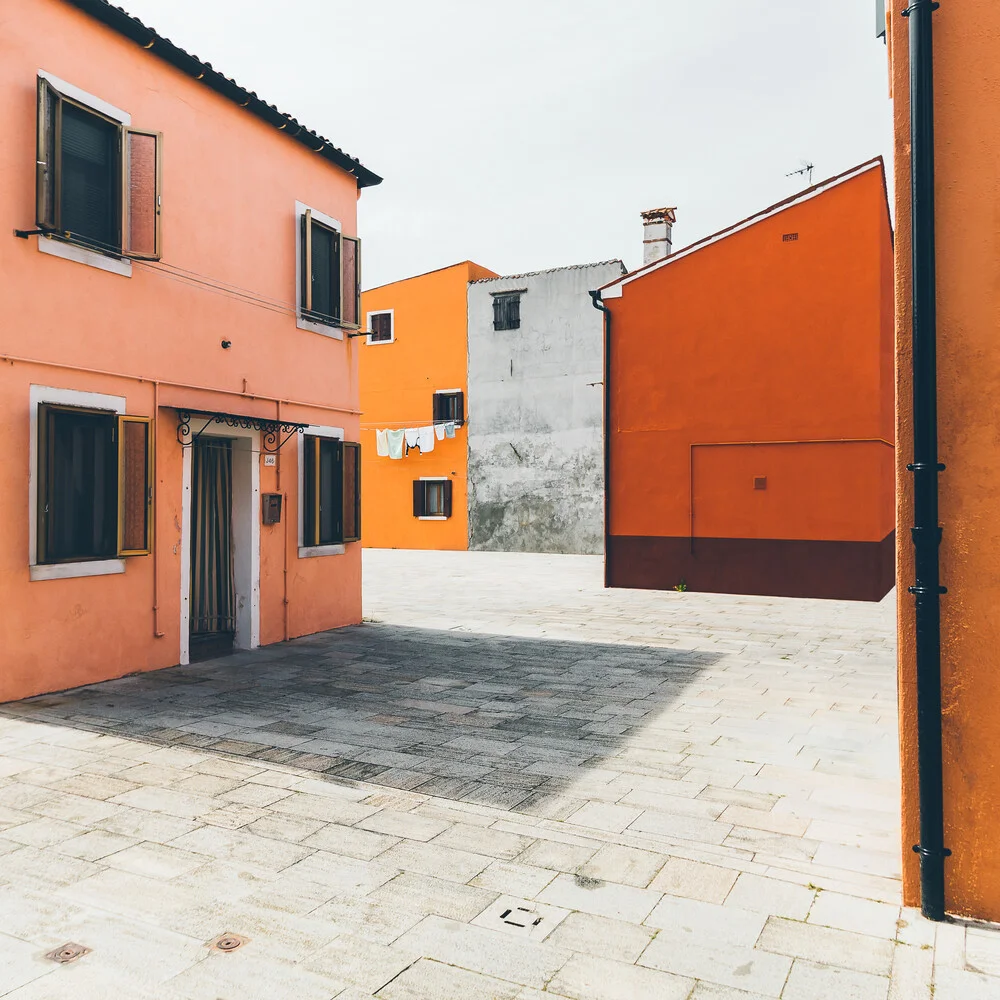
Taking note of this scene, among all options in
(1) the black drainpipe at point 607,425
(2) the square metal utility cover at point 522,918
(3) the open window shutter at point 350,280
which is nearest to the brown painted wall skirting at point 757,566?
(1) the black drainpipe at point 607,425

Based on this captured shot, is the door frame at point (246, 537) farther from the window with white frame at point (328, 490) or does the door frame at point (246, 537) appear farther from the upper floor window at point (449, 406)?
the upper floor window at point (449, 406)

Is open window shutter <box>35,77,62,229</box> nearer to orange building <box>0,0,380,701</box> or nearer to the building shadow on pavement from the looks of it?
orange building <box>0,0,380,701</box>

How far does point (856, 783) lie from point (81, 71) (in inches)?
326

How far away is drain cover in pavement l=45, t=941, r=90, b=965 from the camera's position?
122 inches

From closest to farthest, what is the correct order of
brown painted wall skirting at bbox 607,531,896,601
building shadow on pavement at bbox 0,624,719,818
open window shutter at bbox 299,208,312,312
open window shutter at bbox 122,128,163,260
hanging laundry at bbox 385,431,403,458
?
building shadow on pavement at bbox 0,624,719,818 < open window shutter at bbox 122,128,163,260 < open window shutter at bbox 299,208,312,312 < brown painted wall skirting at bbox 607,531,896,601 < hanging laundry at bbox 385,431,403,458

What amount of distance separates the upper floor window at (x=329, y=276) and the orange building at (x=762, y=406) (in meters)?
6.12

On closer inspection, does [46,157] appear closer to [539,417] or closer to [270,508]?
[270,508]

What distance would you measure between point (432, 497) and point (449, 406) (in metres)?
2.88

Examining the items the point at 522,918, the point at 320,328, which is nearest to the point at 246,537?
the point at 320,328

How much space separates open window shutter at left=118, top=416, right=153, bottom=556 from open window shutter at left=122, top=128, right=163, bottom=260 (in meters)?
1.58

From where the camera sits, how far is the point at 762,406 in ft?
47.5

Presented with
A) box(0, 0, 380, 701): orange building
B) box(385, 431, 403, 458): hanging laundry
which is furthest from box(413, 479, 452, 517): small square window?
box(0, 0, 380, 701): orange building

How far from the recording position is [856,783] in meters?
5.08

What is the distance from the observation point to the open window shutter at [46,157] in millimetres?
7031
